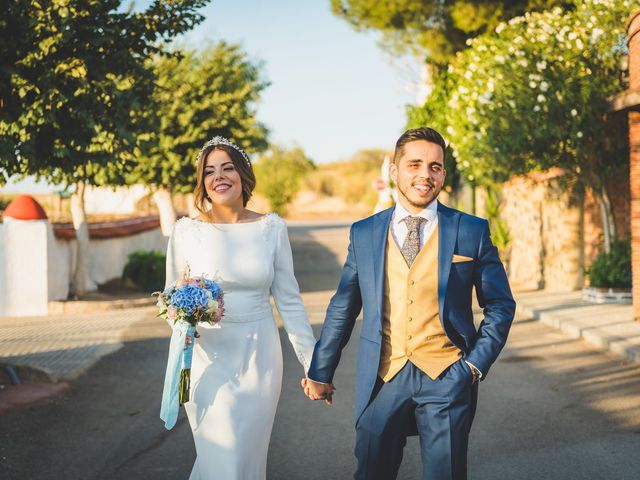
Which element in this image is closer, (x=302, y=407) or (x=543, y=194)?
(x=302, y=407)

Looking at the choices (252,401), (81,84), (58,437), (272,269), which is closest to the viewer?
(252,401)

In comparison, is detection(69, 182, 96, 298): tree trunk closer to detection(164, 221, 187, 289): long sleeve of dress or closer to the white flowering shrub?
the white flowering shrub

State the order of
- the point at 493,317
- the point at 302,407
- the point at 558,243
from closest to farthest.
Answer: the point at 493,317, the point at 302,407, the point at 558,243

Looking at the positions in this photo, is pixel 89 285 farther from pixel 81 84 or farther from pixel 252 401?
pixel 252 401

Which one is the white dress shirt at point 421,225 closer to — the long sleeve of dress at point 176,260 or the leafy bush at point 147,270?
the long sleeve of dress at point 176,260

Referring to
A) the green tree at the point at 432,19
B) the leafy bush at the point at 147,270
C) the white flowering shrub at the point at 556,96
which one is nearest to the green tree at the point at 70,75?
the white flowering shrub at the point at 556,96

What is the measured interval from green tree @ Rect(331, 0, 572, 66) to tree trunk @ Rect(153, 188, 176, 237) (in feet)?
27.6

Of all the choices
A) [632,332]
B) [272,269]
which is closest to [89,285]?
[632,332]

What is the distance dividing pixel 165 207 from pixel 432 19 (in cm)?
1017

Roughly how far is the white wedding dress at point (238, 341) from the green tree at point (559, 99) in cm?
1187

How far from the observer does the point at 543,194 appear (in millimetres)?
19578

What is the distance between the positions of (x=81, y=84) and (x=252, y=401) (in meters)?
5.61

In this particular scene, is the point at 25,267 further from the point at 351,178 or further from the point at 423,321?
the point at 351,178

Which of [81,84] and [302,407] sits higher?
[81,84]
